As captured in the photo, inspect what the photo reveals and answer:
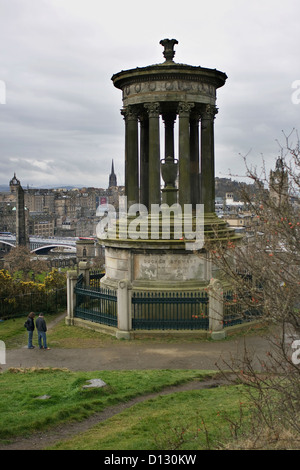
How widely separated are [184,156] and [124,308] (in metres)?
6.25

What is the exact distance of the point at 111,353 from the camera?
14.4 metres

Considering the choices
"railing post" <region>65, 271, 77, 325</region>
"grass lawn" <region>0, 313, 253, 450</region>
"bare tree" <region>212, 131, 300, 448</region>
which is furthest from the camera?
"railing post" <region>65, 271, 77, 325</region>

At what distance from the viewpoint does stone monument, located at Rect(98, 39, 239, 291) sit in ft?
57.9

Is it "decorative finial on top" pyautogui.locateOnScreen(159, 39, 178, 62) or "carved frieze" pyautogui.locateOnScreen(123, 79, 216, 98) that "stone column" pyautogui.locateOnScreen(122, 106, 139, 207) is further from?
"decorative finial on top" pyautogui.locateOnScreen(159, 39, 178, 62)

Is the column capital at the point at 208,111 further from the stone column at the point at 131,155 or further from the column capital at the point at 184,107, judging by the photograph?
the stone column at the point at 131,155

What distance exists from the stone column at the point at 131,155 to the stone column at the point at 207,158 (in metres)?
2.61

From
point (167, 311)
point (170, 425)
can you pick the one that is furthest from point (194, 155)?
point (170, 425)

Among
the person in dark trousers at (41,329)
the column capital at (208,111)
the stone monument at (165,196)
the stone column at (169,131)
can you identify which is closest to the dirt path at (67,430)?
the person in dark trousers at (41,329)

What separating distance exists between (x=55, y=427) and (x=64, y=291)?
13606 mm

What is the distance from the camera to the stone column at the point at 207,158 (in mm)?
19844

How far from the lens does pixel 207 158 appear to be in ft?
65.9
